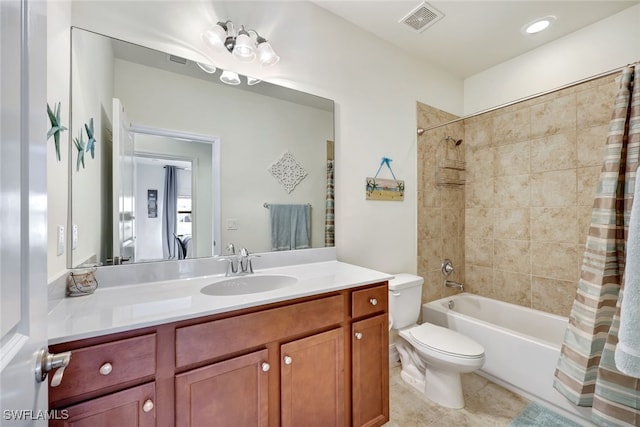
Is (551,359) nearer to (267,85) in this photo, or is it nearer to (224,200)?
(224,200)

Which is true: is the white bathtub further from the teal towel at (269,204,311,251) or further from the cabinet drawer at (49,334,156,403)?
the cabinet drawer at (49,334,156,403)

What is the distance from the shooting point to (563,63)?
7.04ft

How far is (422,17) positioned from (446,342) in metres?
2.27

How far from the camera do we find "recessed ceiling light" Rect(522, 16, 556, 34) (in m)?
1.96

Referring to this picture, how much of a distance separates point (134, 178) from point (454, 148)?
8.95ft

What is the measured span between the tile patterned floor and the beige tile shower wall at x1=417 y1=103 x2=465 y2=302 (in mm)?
754

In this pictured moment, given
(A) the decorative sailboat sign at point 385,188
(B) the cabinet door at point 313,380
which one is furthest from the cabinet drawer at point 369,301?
(A) the decorative sailboat sign at point 385,188

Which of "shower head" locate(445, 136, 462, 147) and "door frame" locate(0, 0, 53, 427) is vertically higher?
"shower head" locate(445, 136, 462, 147)

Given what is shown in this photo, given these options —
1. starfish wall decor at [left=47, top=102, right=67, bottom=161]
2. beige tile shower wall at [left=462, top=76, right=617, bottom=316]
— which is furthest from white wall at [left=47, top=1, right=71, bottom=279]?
beige tile shower wall at [left=462, top=76, right=617, bottom=316]

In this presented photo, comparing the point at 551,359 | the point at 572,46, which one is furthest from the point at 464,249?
the point at 572,46

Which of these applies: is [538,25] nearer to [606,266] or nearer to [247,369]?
[606,266]

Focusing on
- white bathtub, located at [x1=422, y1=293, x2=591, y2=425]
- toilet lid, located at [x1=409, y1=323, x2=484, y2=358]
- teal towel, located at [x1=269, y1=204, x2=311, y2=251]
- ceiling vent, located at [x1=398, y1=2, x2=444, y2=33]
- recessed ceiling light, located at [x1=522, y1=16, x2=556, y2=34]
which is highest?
recessed ceiling light, located at [x1=522, y1=16, x2=556, y2=34]

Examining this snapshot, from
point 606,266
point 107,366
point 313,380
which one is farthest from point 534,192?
point 107,366

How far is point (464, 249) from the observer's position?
108 inches
